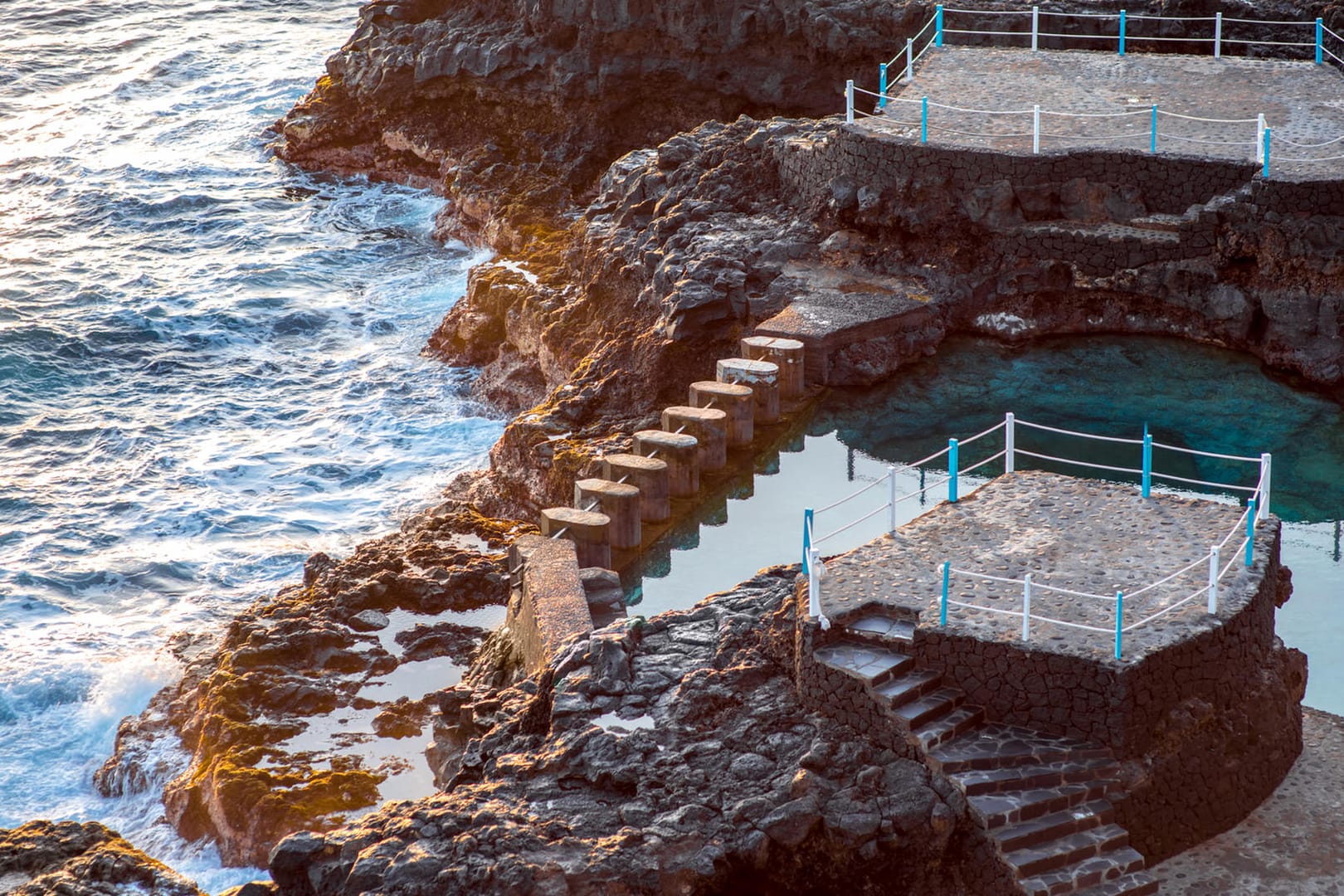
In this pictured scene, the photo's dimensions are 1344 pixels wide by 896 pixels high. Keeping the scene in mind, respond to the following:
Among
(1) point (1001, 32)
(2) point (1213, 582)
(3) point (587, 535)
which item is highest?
(1) point (1001, 32)

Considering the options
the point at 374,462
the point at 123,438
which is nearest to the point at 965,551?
the point at 374,462

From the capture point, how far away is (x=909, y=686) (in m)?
11.8

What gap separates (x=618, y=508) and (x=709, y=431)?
2030mm

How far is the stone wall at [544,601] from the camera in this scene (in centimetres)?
1428

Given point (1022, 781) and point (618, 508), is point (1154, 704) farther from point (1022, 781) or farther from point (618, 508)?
point (618, 508)

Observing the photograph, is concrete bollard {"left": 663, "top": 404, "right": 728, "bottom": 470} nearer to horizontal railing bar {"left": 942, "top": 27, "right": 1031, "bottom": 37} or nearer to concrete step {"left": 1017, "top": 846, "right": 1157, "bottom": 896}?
concrete step {"left": 1017, "top": 846, "right": 1157, "bottom": 896}

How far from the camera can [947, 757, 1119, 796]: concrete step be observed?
11.2m

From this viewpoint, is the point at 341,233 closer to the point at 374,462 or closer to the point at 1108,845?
the point at 374,462

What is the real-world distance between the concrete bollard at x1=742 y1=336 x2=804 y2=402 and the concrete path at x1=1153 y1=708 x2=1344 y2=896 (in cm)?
863

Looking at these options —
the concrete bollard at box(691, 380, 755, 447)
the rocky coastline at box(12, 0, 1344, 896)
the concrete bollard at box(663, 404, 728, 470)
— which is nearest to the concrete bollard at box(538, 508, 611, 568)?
the rocky coastline at box(12, 0, 1344, 896)

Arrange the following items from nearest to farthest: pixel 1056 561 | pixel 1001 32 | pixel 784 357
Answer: pixel 1056 561, pixel 784 357, pixel 1001 32

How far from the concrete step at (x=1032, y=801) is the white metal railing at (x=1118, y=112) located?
11877mm

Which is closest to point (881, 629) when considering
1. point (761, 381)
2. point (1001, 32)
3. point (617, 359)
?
point (761, 381)

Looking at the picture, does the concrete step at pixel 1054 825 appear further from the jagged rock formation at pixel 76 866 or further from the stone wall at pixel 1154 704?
the jagged rock formation at pixel 76 866
